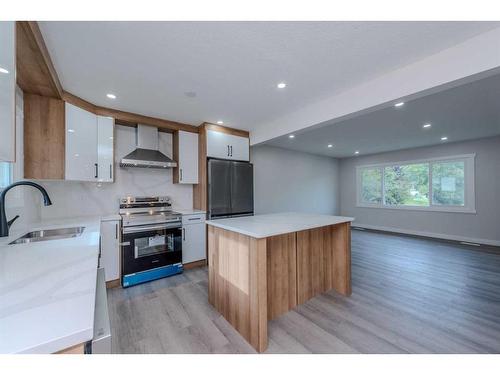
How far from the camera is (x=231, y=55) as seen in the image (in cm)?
173

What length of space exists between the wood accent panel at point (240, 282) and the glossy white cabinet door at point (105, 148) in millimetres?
1730

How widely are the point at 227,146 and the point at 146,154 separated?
4.37ft

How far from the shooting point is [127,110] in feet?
9.46

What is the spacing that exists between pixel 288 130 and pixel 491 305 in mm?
3081

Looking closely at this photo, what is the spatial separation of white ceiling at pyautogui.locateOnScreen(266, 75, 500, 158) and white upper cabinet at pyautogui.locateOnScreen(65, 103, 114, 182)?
2.55m

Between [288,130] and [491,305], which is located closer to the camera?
[491,305]

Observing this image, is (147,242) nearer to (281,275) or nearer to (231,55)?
(281,275)

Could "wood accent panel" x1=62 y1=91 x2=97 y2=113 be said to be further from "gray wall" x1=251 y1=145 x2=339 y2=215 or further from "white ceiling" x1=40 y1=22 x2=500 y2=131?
"gray wall" x1=251 y1=145 x2=339 y2=215

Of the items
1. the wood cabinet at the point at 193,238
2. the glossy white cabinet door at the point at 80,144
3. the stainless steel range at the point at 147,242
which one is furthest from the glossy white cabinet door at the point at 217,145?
the glossy white cabinet door at the point at 80,144

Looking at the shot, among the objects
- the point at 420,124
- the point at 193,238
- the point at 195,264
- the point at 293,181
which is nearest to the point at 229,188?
the point at 193,238

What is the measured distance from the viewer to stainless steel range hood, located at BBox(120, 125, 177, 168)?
300 centimetres

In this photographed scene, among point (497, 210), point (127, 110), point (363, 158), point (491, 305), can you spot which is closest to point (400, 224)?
point (497, 210)

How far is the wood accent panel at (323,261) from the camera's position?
2.30 meters
